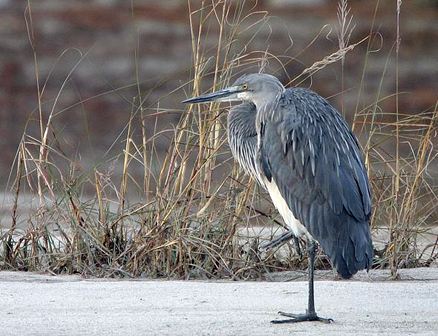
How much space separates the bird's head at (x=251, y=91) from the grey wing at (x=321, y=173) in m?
0.24

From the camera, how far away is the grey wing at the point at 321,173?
632cm

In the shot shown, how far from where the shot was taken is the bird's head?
7.11 m

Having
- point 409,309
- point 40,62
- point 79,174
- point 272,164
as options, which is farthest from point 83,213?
point 40,62

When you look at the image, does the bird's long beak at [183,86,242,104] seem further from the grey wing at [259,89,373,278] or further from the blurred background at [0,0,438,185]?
the blurred background at [0,0,438,185]

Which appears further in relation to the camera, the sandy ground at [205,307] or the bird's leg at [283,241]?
the bird's leg at [283,241]

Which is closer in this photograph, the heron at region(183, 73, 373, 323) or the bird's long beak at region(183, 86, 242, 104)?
the heron at region(183, 73, 373, 323)

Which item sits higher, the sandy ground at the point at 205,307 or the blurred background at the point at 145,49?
the blurred background at the point at 145,49

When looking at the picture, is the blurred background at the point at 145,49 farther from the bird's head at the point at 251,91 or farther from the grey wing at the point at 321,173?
the grey wing at the point at 321,173

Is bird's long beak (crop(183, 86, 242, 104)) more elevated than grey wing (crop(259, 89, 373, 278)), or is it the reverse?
bird's long beak (crop(183, 86, 242, 104))

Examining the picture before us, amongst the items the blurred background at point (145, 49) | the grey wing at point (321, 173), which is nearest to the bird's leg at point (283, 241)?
the grey wing at point (321, 173)

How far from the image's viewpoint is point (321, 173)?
21.4 ft

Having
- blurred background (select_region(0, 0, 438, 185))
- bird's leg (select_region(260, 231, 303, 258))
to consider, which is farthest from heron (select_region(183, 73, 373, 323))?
blurred background (select_region(0, 0, 438, 185))

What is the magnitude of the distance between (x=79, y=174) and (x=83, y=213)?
1.02 feet

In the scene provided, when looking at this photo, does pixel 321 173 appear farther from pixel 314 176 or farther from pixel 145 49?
pixel 145 49
